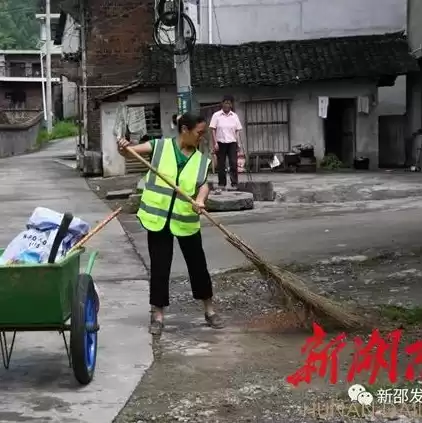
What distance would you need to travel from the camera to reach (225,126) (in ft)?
46.3

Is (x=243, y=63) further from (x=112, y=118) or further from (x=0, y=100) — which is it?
(x=0, y=100)

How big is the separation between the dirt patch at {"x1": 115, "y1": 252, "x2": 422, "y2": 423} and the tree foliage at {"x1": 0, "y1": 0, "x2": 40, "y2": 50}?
181ft

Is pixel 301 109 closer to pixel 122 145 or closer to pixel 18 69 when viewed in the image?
pixel 122 145

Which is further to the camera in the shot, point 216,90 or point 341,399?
point 216,90

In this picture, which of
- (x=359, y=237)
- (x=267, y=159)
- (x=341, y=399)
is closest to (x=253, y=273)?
A: (x=359, y=237)

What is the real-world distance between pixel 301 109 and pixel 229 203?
8958 mm

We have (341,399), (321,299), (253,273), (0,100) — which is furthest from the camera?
(0,100)

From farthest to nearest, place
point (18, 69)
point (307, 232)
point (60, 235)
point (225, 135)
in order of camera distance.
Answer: point (18, 69) → point (225, 135) → point (307, 232) → point (60, 235)

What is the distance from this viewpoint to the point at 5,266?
461cm

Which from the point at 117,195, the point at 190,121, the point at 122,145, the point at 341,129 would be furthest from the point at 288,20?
the point at 122,145

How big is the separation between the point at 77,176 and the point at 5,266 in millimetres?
17886

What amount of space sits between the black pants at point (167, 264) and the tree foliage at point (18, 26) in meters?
56.0


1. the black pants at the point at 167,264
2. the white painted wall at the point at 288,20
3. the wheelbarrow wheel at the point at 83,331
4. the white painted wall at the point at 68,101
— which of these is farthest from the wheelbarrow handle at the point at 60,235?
the white painted wall at the point at 68,101

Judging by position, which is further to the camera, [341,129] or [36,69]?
[36,69]
